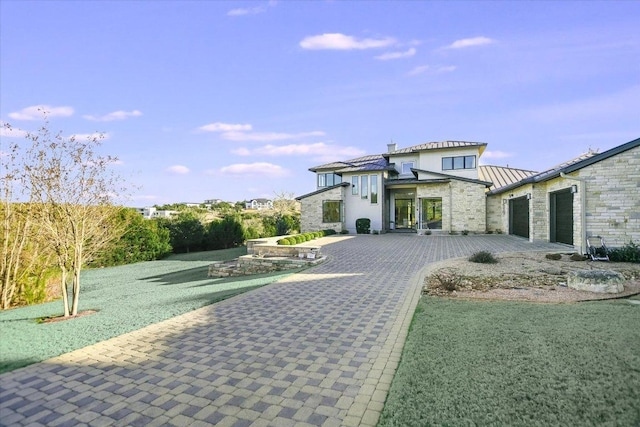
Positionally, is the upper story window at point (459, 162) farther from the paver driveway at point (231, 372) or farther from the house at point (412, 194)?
the paver driveway at point (231, 372)

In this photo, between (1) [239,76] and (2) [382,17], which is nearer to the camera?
(2) [382,17]

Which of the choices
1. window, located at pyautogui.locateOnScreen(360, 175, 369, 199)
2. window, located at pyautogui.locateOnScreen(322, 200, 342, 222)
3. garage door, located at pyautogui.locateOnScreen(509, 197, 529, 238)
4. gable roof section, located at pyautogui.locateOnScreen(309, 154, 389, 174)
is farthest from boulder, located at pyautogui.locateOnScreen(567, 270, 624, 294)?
gable roof section, located at pyautogui.locateOnScreen(309, 154, 389, 174)

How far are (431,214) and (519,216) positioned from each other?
18.0 feet

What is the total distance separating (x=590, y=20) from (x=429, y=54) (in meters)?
4.41

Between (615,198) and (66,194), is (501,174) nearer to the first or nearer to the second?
(615,198)

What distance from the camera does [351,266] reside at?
34.9ft

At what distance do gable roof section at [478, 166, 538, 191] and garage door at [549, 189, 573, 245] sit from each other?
13086 mm

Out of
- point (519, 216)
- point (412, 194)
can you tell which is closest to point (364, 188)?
point (412, 194)

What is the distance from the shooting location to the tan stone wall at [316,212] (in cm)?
2550

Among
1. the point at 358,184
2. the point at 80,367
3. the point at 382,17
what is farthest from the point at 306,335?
the point at 358,184

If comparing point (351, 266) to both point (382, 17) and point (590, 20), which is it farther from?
point (590, 20)

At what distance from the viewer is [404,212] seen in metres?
26.3

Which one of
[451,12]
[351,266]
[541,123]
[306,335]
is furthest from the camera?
[541,123]

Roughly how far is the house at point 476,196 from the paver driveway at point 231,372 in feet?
32.5
